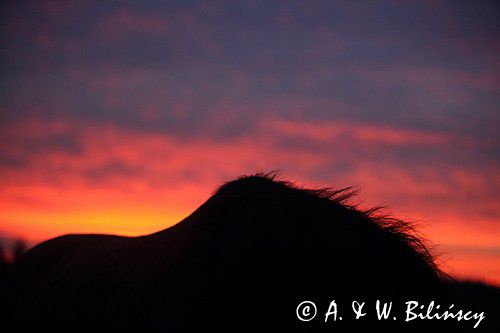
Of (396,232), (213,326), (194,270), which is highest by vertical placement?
(396,232)

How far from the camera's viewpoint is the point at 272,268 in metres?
2.66

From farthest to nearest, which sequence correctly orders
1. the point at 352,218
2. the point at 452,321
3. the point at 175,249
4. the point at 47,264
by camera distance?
1. the point at 47,264
2. the point at 175,249
3. the point at 352,218
4. the point at 452,321

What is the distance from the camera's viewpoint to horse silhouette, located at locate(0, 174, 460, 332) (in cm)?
261

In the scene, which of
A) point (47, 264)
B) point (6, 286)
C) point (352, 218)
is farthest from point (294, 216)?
point (6, 286)

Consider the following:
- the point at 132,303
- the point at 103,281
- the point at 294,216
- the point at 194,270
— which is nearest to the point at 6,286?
the point at 103,281

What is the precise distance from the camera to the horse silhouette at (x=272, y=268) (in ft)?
8.55

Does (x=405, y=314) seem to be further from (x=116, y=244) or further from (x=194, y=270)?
Result: (x=116, y=244)

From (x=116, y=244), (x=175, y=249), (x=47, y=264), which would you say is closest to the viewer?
(x=175, y=249)

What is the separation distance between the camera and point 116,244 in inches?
190

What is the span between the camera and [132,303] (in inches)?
139

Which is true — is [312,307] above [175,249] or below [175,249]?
below

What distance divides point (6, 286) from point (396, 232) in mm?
4149

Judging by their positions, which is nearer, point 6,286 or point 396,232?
point 396,232

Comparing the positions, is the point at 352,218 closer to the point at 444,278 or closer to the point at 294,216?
the point at 294,216
